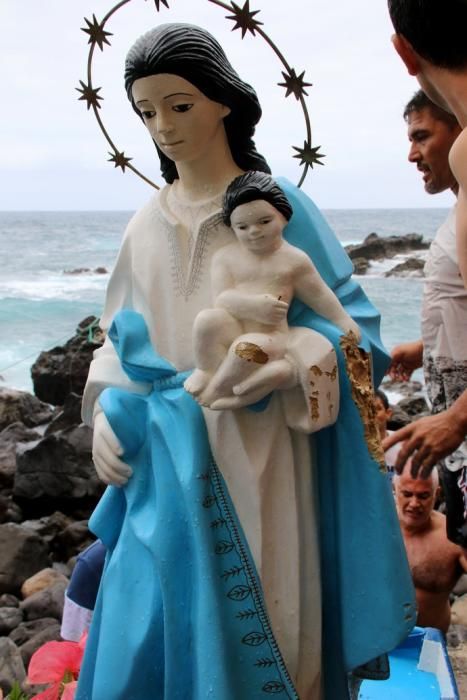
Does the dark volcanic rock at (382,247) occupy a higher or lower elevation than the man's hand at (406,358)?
lower

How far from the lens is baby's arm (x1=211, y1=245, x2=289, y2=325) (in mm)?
1480

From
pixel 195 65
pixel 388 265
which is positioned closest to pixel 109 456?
pixel 195 65

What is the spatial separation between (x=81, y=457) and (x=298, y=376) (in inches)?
117

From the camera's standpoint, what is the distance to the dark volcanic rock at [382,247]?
8.93m

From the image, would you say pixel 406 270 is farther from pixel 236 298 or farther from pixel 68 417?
pixel 236 298

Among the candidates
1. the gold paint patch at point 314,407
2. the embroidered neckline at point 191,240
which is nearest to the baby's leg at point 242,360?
the gold paint patch at point 314,407

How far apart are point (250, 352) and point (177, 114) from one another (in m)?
0.49

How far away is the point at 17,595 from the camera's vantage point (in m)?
3.59

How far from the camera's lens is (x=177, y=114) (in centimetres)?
156

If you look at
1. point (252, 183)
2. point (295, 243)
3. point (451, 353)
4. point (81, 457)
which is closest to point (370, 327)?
point (295, 243)

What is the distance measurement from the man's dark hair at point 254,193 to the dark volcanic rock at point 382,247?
7.35 m

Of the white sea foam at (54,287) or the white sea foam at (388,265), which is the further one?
the white sea foam at (388,265)

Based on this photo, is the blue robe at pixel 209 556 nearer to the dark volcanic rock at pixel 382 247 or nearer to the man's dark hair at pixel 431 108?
the man's dark hair at pixel 431 108

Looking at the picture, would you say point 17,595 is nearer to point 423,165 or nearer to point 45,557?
point 45,557
